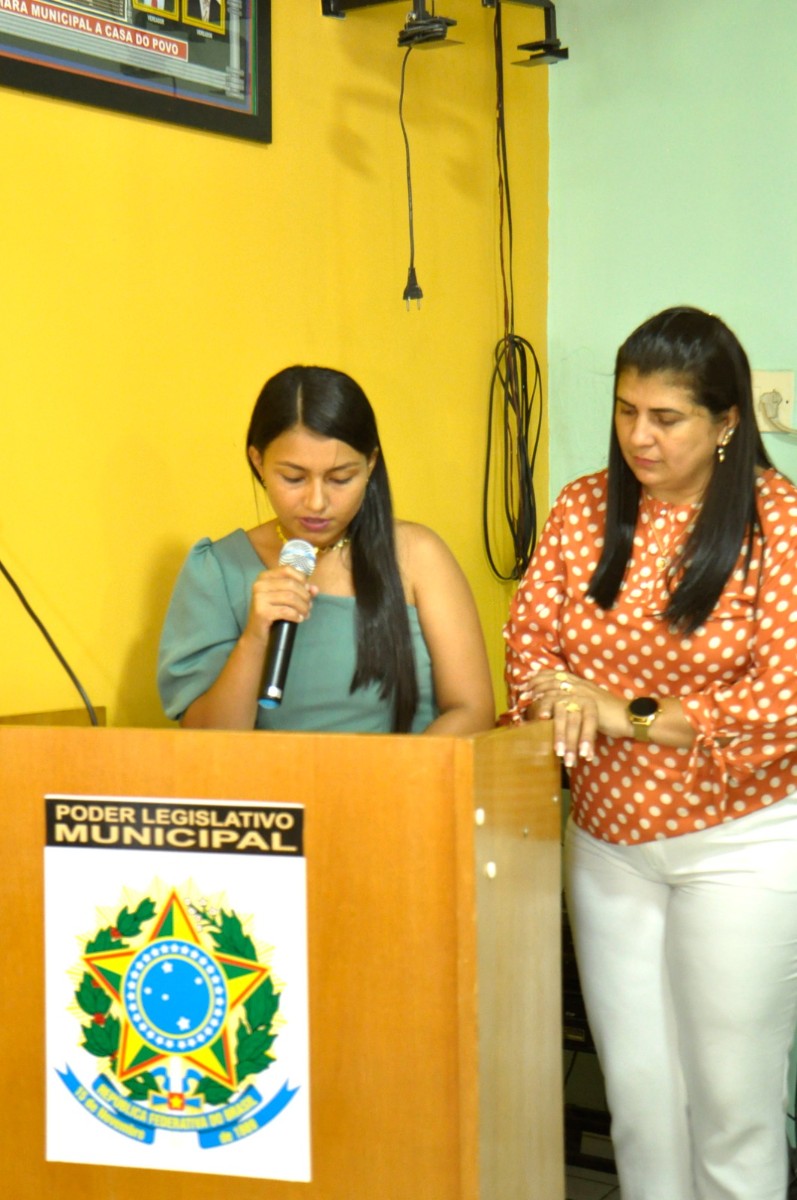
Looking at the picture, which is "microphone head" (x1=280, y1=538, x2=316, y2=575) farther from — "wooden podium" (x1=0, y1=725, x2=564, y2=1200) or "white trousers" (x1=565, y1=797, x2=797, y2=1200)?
"white trousers" (x1=565, y1=797, x2=797, y2=1200)

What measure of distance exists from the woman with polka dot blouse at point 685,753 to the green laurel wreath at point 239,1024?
572 millimetres

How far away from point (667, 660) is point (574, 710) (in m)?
0.16

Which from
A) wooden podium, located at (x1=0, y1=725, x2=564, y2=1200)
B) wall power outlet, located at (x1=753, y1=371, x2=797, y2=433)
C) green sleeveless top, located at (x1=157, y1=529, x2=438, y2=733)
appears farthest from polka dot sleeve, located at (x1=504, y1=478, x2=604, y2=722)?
wall power outlet, located at (x1=753, y1=371, x2=797, y2=433)

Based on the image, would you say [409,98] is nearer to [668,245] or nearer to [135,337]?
[668,245]

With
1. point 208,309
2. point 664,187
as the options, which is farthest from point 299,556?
point 664,187

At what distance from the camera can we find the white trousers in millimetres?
1919

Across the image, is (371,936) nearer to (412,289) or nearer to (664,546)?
(664,546)

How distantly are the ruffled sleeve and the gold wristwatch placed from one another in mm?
600

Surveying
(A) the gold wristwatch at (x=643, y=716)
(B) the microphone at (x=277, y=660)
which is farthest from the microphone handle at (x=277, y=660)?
(A) the gold wristwatch at (x=643, y=716)

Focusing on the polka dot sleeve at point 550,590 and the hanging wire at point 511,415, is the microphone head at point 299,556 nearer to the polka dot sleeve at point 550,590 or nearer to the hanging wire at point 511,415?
the polka dot sleeve at point 550,590

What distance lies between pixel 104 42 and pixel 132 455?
0.68m

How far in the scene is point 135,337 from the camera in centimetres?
238

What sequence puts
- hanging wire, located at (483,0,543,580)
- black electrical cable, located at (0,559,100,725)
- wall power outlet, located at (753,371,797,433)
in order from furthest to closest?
hanging wire, located at (483,0,543,580) < wall power outlet, located at (753,371,797,433) < black electrical cable, located at (0,559,100,725)

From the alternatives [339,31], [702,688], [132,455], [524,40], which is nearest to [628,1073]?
[702,688]
